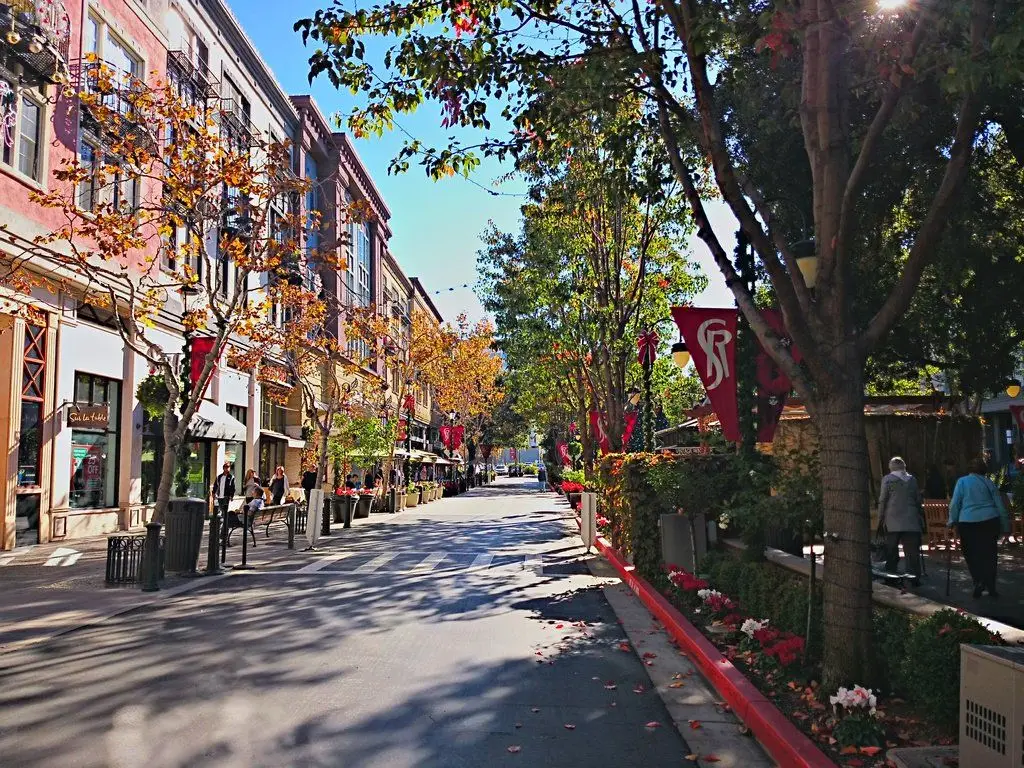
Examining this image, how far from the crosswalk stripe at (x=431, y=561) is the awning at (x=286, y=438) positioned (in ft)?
54.6

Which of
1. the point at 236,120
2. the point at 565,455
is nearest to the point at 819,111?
the point at 236,120

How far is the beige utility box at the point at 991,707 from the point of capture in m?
3.94

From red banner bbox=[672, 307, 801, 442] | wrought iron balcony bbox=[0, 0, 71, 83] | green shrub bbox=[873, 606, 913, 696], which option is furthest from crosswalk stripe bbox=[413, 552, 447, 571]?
wrought iron balcony bbox=[0, 0, 71, 83]

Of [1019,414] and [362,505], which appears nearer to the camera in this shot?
[1019,414]

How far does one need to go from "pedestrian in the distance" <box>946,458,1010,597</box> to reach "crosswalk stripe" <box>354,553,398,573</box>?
30.3 feet

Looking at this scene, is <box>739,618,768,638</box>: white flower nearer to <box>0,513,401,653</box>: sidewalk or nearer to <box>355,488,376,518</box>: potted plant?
<box>0,513,401,653</box>: sidewalk

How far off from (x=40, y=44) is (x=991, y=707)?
18.2 m

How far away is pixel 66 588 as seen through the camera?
39.1 ft

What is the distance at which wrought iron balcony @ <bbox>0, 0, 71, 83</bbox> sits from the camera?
15028 millimetres

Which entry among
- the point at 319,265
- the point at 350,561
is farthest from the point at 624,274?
the point at 350,561

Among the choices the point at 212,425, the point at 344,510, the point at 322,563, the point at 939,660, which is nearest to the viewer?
the point at 939,660

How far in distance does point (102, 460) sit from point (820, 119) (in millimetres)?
19354

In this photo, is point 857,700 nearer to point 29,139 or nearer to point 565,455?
point 29,139

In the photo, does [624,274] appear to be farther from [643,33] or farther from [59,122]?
[643,33]
